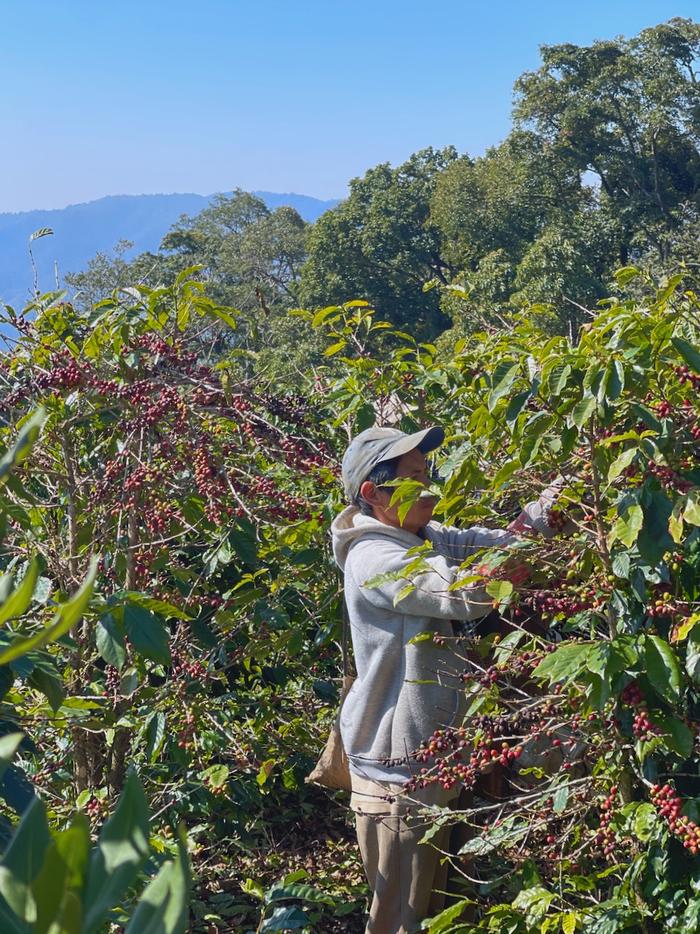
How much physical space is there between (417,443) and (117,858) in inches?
63.7

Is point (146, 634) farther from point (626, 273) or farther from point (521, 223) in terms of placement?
point (521, 223)

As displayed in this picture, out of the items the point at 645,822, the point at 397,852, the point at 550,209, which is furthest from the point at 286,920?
the point at 550,209

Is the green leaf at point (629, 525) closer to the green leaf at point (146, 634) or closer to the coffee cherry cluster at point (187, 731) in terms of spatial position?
the green leaf at point (146, 634)

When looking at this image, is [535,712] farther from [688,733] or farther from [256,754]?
[256,754]

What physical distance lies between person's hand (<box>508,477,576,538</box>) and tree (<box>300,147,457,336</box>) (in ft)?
94.6

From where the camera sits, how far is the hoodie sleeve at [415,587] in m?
1.97

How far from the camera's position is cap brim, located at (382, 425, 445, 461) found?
2.16m

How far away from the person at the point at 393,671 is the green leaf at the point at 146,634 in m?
0.50

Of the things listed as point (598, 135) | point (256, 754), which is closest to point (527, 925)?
point (256, 754)

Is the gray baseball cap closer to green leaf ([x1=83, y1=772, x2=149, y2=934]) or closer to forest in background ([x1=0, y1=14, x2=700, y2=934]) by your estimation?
forest in background ([x1=0, y1=14, x2=700, y2=934])

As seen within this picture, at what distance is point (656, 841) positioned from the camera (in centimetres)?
185

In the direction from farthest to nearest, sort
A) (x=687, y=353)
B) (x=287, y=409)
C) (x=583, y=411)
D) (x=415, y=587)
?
(x=287, y=409), (x=415, y=587), (x=583, y=411), (x=687, y=353)

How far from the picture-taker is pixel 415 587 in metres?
1.98

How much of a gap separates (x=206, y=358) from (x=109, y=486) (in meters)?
0.48
